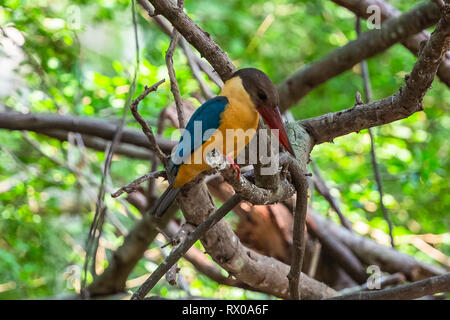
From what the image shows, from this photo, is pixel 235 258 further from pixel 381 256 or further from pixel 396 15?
pixel 396 15

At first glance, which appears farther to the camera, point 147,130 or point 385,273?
point 385,273

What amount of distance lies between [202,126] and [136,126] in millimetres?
3416

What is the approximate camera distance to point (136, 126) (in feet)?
18.4

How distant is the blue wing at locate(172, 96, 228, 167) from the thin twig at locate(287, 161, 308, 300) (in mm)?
422

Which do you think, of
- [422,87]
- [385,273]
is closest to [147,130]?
[422,87]

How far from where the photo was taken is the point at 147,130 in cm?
228

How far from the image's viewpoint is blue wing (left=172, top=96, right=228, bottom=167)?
2.26 m

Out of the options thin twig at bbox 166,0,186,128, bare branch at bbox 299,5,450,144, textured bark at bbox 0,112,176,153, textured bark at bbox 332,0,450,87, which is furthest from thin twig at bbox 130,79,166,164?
textured bark at bbox 332,0,450,87

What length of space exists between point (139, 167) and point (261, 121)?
13.0 ft

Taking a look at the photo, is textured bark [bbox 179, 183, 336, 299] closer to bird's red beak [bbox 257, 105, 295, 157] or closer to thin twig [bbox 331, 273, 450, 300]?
thin twig [bbox 331, 273, 450, 300]
